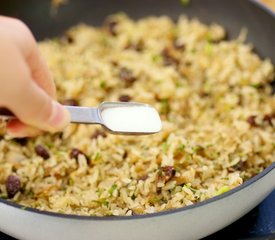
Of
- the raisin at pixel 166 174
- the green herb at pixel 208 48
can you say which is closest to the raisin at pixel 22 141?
the raisin at pixel 166 174

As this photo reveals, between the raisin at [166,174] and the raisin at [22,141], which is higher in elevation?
the raisin at [22,141]

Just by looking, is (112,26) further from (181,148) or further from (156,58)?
(181,148)

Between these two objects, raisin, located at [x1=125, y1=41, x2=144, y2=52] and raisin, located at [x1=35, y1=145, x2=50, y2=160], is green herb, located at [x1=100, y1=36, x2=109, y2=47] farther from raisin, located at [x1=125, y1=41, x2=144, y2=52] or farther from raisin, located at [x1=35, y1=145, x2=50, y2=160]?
raisin, located at [x1=35, y1=145, x2=50, y2=160]

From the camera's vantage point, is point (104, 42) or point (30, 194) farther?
point (104, 42)

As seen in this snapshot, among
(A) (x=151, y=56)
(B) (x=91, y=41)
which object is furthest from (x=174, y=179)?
(B) (x=91, y=41)

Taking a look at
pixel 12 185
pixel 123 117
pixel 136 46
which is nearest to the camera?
pixel 123 117

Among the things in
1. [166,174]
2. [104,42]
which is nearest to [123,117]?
[166,174]

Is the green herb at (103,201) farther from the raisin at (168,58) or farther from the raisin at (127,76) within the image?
the raisin at (168,58)
